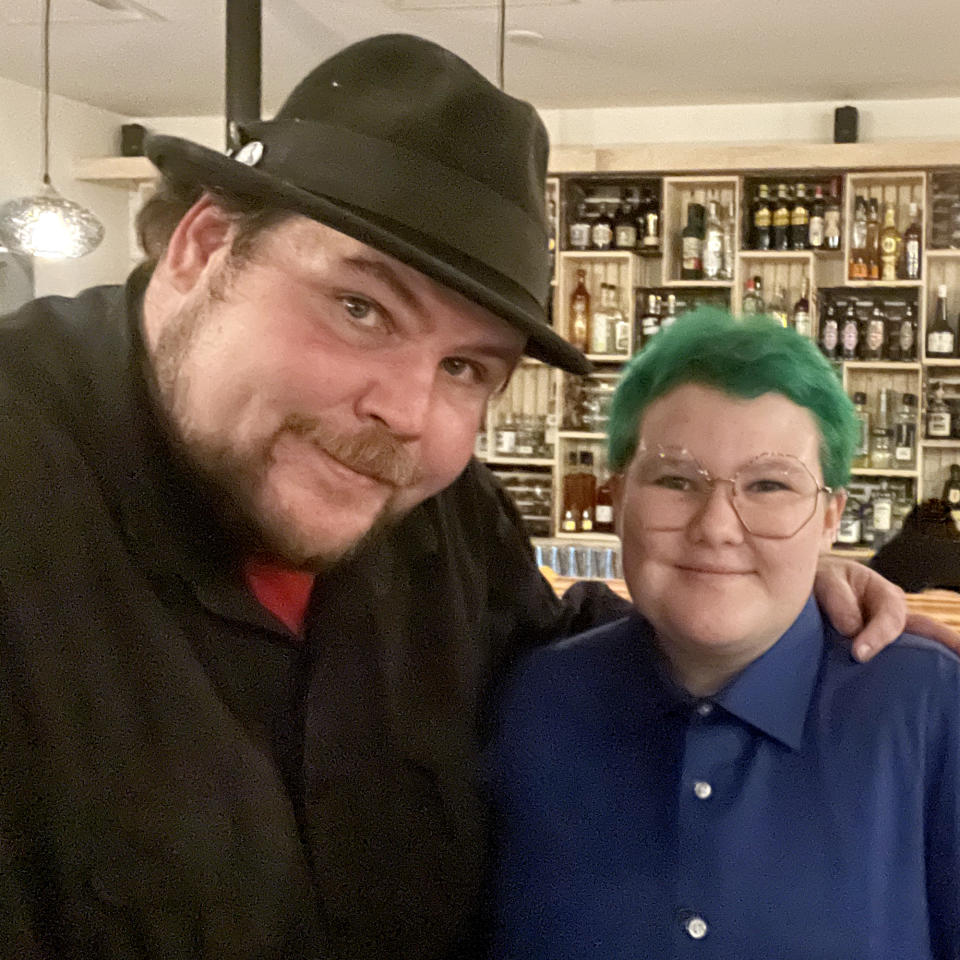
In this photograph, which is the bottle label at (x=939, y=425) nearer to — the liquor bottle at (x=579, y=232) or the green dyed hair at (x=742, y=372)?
the liquor bottle at (x=579, y=232)

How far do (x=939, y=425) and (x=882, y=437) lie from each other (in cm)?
24

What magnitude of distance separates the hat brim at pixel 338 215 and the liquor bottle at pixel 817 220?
400cm

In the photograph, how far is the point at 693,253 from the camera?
4719 millimetres

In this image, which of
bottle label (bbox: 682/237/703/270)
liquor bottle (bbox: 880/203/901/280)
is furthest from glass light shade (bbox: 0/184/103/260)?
liquor bottle (bbox: 880/203/901/280)

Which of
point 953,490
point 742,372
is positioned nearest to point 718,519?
point 742,372

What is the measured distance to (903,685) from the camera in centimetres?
109

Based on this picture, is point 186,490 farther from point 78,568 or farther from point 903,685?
point 903,685

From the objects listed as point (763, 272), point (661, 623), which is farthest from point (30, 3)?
point (661, 623)

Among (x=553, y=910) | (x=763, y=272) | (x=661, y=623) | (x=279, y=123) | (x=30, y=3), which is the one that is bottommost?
(x=553, y=910)

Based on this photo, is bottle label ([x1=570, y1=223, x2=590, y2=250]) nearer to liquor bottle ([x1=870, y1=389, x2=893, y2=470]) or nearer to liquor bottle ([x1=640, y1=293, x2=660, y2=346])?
liquor bottle ([x1=640, y1=293, x2=660, y2=346])

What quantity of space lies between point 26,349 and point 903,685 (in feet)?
3.17

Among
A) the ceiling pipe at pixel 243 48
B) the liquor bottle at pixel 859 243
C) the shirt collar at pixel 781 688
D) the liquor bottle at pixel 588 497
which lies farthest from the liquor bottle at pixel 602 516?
the shirt collar at pixel 781 688

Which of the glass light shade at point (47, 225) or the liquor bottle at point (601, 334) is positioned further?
the liquor bottle at point (601, 334)

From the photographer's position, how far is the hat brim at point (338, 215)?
858 mm
